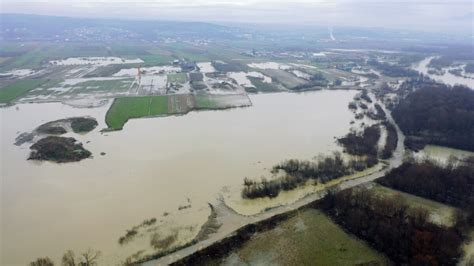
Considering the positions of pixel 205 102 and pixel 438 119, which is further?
pixel 205 102

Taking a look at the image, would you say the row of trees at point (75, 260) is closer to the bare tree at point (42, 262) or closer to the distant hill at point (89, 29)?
the bare tree at point (42, 262)

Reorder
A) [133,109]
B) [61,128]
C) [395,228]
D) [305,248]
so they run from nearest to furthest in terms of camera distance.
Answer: [305,248] < [395,228] < [61,128] < [133,109]

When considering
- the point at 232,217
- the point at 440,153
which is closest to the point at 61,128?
the point at 232,217

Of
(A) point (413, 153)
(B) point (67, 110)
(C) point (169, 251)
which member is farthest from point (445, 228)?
(B) point (67, 110)

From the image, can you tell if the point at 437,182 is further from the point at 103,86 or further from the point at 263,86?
the point at 103,86

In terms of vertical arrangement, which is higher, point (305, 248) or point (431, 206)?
point (431, 206)

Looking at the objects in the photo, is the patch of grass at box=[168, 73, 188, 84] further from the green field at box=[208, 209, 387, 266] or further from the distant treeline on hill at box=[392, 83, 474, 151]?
the green field at box=[208, 209, 387, 266]
